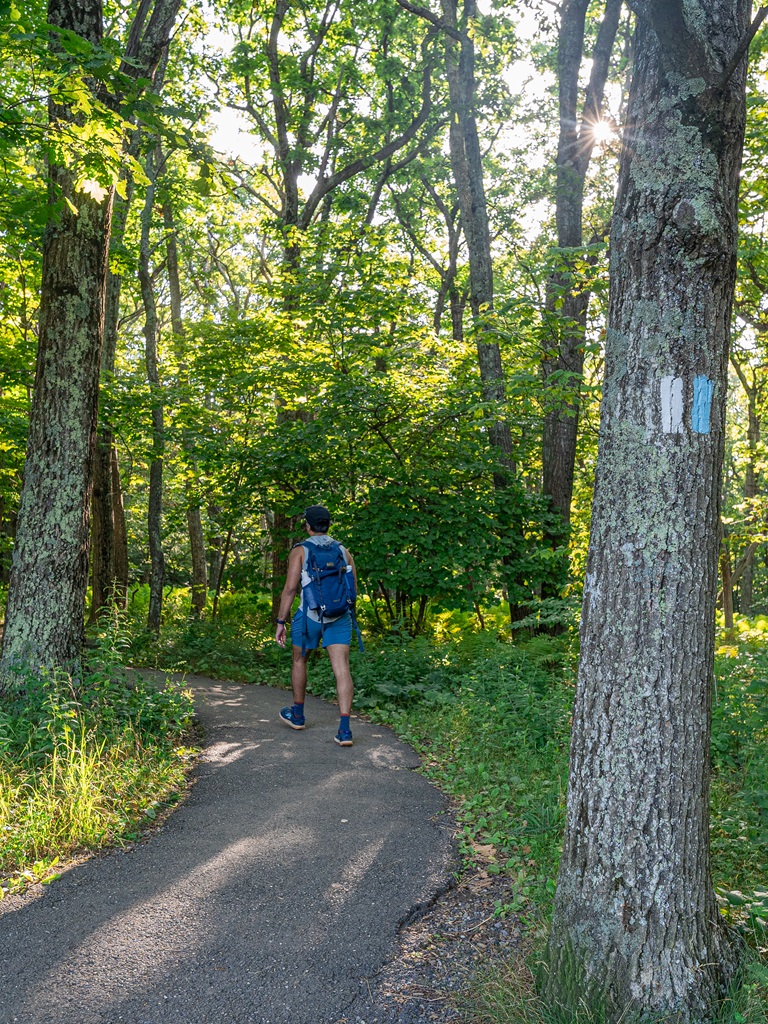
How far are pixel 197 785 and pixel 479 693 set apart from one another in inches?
131

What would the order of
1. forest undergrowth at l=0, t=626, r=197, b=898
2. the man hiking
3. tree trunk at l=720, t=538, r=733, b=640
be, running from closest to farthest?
forest undergrowth at l=0, t=626, r=197, b=898 → the man hiking → tree trunk at l=720, t=538, r=733, b=640

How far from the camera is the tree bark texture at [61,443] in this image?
657 cm

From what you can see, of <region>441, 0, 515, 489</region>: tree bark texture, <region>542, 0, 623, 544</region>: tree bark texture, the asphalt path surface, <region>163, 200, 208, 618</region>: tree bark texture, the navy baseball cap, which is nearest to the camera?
the asphalt path surface

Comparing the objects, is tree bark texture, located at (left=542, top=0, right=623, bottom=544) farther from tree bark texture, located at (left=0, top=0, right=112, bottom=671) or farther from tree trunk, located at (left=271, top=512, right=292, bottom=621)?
tree bark texture, located at (left=0, top=0, right=112, bottom=671)

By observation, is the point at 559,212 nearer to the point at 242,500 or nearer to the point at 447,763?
the point at 242,500

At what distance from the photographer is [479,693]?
7.87 metres

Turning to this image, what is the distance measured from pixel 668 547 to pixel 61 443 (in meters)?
5.69

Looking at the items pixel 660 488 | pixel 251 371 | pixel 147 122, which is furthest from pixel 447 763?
pixel 251 371

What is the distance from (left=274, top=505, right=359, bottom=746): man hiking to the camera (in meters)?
7.09

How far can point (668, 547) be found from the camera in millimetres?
2863

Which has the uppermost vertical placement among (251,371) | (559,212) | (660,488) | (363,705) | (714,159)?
(559,212)

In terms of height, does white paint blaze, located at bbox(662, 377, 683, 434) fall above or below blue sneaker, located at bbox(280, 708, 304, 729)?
above

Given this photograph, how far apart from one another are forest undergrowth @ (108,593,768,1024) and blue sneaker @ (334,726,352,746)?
682 millimetres

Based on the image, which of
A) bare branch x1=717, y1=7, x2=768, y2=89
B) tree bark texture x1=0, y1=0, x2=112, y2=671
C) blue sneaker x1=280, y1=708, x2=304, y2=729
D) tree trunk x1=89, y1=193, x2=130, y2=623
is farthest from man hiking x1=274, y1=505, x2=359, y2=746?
tree trunk x1=89, y1=193, x2=130, y2=623
